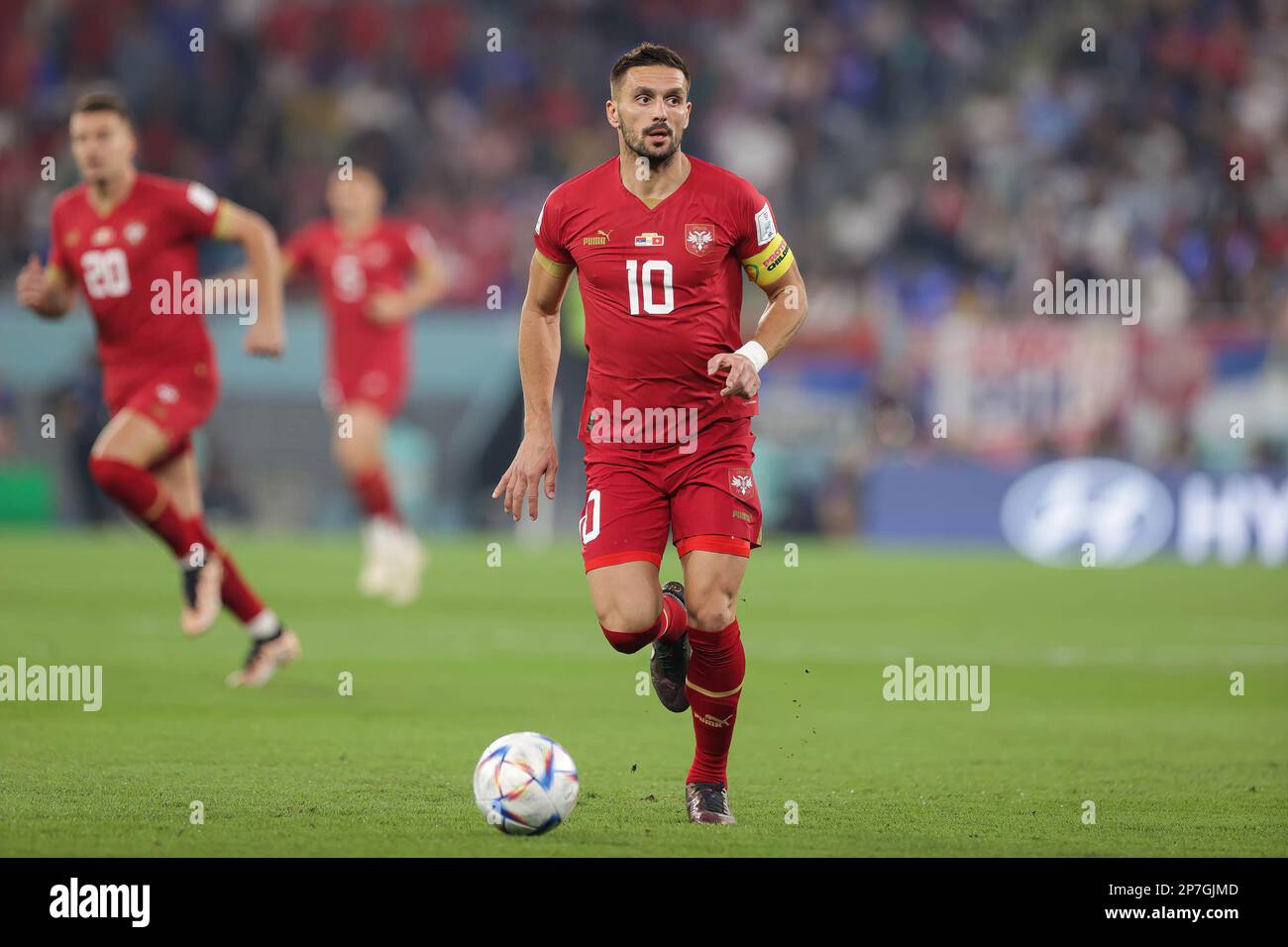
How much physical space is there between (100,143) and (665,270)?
401 cm

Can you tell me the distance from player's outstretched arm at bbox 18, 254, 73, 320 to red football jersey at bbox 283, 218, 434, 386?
5.01 meters

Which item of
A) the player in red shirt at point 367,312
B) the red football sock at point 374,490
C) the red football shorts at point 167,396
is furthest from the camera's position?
the player in red shirt at point 367,312

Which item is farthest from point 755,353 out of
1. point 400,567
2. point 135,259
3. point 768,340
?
point 400,567

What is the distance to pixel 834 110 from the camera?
24062mm

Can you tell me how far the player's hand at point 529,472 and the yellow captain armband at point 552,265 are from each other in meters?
0.57

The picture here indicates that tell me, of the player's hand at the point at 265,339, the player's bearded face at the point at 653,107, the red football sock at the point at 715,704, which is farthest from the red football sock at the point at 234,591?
the player's bearded face at the point at 653,107

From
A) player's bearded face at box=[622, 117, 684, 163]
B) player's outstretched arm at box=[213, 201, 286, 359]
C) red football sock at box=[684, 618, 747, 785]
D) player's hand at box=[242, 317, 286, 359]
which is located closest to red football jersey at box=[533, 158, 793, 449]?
player's bearded face at box=[622, 117, 684, 163]

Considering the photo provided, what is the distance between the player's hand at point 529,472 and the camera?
244 inches

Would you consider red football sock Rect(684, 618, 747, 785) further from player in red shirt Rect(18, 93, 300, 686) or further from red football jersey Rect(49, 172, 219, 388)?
red football jersey Rect(49, 172, 219, 388)

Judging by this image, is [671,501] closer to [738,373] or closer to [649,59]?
[738,373]

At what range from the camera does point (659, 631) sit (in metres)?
6.25

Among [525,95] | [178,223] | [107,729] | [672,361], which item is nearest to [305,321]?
[525,95]

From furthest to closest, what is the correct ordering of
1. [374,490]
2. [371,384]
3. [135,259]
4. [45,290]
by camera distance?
[371,384]
[374,490]
[135,259]
[45,290]

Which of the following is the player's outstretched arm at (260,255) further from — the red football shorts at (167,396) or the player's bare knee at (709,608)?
the player's bare knee at (709,608)
